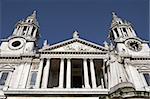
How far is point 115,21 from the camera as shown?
40.2 m

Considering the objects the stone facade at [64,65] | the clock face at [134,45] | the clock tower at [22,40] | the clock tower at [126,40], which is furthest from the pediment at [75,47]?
the clock face at [134,45]

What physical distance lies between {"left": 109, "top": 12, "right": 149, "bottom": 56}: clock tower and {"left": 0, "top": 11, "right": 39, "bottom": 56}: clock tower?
423 inches

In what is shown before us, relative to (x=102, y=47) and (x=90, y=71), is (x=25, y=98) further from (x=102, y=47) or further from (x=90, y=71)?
(x=102, y=47)

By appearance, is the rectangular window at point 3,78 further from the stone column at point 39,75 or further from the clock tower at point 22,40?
the stone column at point 39,75

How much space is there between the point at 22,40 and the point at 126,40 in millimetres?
13283

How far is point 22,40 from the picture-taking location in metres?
34.4

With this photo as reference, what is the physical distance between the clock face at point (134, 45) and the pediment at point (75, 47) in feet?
12.9

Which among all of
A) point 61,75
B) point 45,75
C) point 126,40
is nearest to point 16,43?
point 45,75

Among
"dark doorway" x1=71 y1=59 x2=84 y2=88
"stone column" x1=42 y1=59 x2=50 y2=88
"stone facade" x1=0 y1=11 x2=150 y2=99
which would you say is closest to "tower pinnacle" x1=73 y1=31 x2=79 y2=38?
"stone facade" x1=0 y1=11 x2=150 y2=99

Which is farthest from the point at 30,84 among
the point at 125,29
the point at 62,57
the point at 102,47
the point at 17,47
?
the point at 125,29

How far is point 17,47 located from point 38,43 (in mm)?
6058

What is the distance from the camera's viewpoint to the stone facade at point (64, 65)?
78.6ft

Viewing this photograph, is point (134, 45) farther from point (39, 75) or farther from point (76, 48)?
point (39, 75)

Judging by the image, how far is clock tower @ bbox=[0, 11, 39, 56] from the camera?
32.6 m
